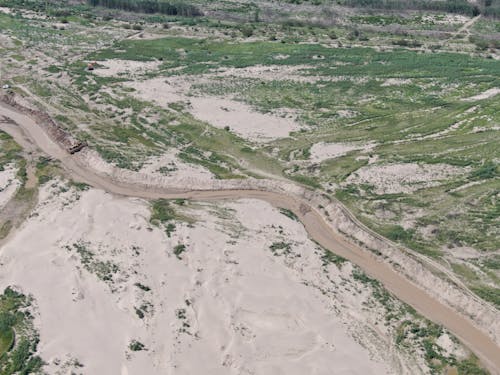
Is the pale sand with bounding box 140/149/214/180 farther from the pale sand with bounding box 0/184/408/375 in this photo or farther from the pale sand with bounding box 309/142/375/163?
the pale sand with bounding box 309/142/375/163

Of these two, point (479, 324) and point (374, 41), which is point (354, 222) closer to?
point (479, 324)

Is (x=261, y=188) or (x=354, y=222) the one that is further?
(x=261, y=188)

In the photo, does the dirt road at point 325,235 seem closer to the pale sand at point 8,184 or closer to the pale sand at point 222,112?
the pale sand at point 8,184

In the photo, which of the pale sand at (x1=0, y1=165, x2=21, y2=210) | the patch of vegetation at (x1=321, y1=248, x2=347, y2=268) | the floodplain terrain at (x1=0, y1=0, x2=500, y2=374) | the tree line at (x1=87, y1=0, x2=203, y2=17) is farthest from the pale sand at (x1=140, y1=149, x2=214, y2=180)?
the tree line at (x1=87, y1=0, x2=203, y2=17)

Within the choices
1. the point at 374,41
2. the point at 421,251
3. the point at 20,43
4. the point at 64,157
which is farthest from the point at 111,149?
the point at 374,41

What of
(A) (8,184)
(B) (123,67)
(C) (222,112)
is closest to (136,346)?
(A) (8,184)

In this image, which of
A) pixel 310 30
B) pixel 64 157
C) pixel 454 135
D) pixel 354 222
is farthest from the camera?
pixel 310 30

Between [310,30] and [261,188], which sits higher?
[310,30]
